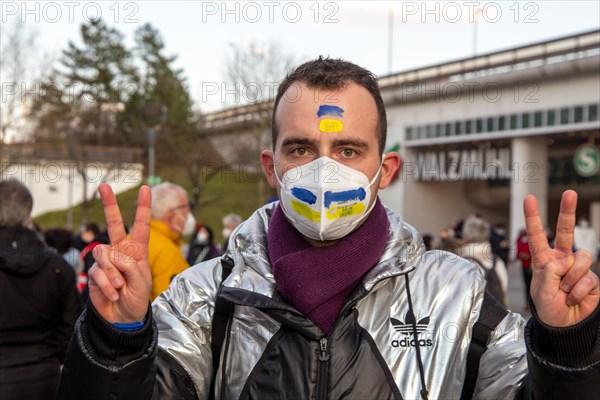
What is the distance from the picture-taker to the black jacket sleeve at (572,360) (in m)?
1.91

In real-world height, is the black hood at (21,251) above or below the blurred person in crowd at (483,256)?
above

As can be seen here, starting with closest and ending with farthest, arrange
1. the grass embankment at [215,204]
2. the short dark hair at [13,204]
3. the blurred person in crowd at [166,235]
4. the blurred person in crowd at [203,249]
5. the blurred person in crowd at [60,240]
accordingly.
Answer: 1. the short dark hair at [13,204]
2. the blurred person in crowd at [166,235]
3. the blurred person in crowd at [60,240]
4. the blurred person in crowd at [203,249]
5. the grass embankment at [215,204]

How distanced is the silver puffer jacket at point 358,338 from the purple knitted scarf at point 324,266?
0.14ft

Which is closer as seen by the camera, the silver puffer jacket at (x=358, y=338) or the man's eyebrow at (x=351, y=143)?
the silver puffer jacket at (x=358, y=338)

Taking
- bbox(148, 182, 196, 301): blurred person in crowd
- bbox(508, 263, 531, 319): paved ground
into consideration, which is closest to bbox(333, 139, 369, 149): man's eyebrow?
bbox(148, 182, 196, 301): blurred person in crowd

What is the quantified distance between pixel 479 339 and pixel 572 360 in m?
0.37

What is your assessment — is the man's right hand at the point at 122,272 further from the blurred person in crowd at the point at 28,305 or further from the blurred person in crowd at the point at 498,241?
the blurred person in crowd at the point at 498,241

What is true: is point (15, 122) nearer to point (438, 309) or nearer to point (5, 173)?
point (5, 173)

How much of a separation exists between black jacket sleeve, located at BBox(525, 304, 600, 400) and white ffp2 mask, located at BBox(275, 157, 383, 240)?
741 millimetres

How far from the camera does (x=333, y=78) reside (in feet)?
8.09

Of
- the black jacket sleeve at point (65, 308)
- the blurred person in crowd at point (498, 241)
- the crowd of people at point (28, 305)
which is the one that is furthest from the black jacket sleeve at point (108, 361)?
the blurred person in crowd at point (498, 241)

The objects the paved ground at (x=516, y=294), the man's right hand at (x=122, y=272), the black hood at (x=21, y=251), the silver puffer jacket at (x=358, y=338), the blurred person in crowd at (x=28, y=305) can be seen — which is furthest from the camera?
the paved ground at (x=516, y=294)

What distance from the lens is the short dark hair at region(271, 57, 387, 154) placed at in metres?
2.47

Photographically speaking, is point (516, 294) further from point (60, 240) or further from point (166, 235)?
point (166, 235)
